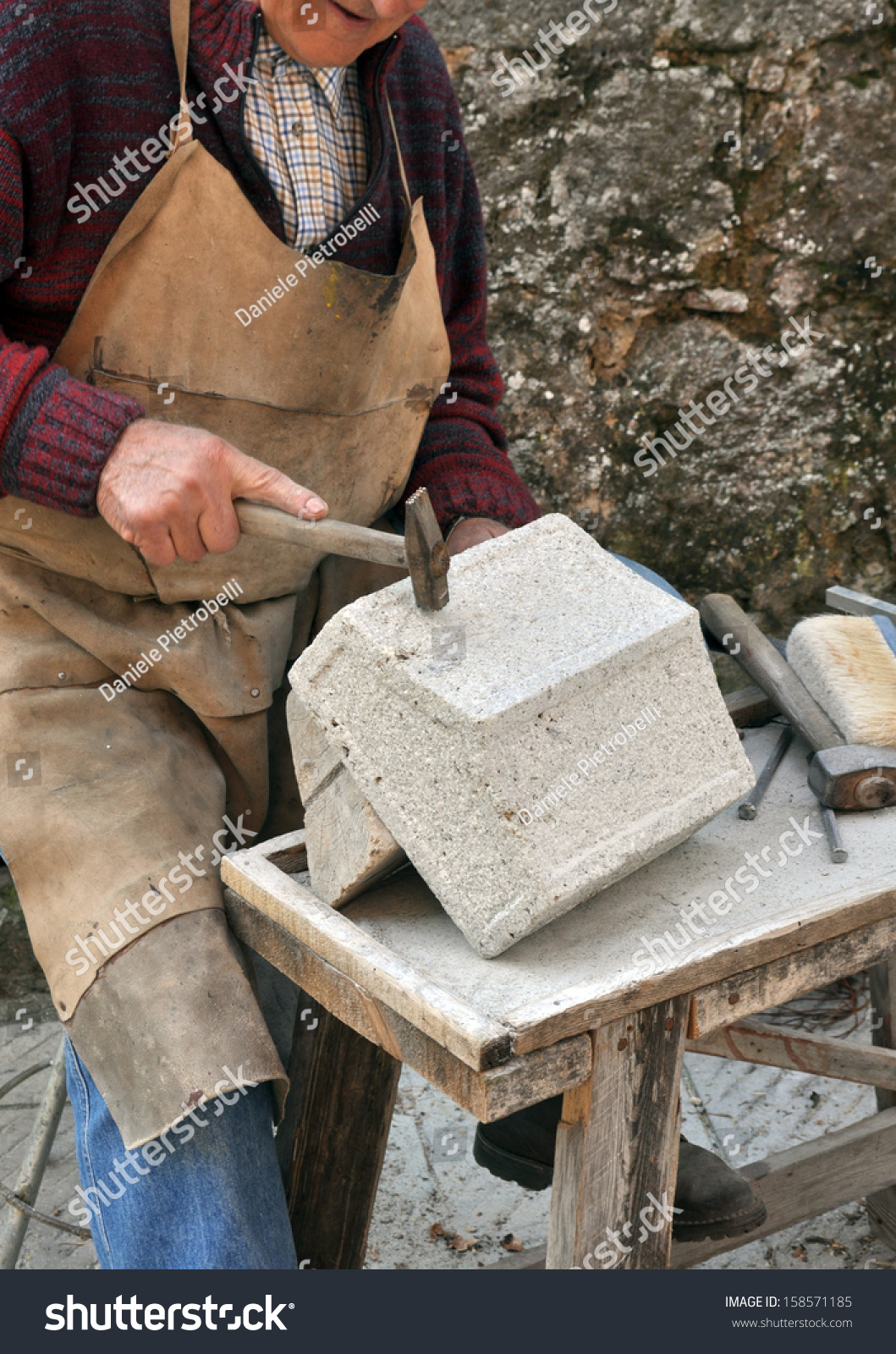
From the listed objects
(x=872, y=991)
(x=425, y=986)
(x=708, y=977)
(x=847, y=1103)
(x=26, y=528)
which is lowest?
(x=847, y=1103)

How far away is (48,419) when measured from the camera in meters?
1.49

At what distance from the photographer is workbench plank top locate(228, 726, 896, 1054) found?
4.08ft

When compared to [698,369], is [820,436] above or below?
below

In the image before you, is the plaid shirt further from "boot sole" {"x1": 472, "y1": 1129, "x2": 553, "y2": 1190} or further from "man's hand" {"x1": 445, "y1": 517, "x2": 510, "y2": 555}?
"boot sole" {"x1": 472, "y1": 1129, "x2": 553, "y2": 1190}

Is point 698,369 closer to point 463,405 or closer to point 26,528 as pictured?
point 463,405

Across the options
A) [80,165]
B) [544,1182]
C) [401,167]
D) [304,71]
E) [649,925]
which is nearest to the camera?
[649,925]

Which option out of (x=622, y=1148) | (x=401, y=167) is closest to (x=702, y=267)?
(x=401, y=167)

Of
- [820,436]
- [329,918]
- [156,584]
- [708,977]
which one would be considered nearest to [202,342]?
[156,584]

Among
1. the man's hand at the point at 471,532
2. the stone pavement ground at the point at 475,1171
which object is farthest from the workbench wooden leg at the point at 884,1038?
the man's hand at the point at 471,532

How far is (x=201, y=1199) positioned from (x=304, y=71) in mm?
1507

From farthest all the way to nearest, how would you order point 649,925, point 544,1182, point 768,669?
point 544,1182 < point 768,669 < point 649,925

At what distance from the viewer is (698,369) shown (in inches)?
119

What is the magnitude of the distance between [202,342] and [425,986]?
0.91m

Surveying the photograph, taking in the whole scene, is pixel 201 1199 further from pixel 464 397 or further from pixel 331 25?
pixel 331 25
